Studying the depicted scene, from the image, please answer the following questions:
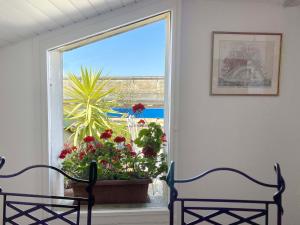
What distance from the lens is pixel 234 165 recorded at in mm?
2043

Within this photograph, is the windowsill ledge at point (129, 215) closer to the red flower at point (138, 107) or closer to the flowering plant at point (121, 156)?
the flowering plant at point (121, 156)

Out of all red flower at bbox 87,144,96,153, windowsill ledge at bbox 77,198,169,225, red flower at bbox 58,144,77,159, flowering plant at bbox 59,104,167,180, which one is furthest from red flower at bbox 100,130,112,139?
windowsill ledge at bbox 77,198,169,225

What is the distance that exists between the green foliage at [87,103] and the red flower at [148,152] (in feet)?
1.10

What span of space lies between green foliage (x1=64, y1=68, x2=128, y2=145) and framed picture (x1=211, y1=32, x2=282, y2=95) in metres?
0.78

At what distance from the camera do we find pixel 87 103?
6.89 ft

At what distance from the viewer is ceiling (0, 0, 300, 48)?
1334mm

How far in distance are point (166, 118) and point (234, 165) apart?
0.60 metres

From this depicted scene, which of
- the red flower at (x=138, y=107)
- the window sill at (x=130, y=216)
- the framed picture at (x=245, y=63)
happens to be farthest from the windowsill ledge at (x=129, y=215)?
the framed picture at (x=245, y=63)

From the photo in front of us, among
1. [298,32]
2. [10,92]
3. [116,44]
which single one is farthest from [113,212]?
[298,32]

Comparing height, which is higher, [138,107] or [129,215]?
[138,107]

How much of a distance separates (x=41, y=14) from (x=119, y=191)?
50.5 inches

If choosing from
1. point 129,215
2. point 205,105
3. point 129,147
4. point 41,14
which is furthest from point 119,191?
point 41,14

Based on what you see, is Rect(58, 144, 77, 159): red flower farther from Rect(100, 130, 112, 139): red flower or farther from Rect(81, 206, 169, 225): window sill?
Rect(81, 206, 169, 225): window sill

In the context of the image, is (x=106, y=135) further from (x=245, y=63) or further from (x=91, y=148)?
(x=245, y=63)
